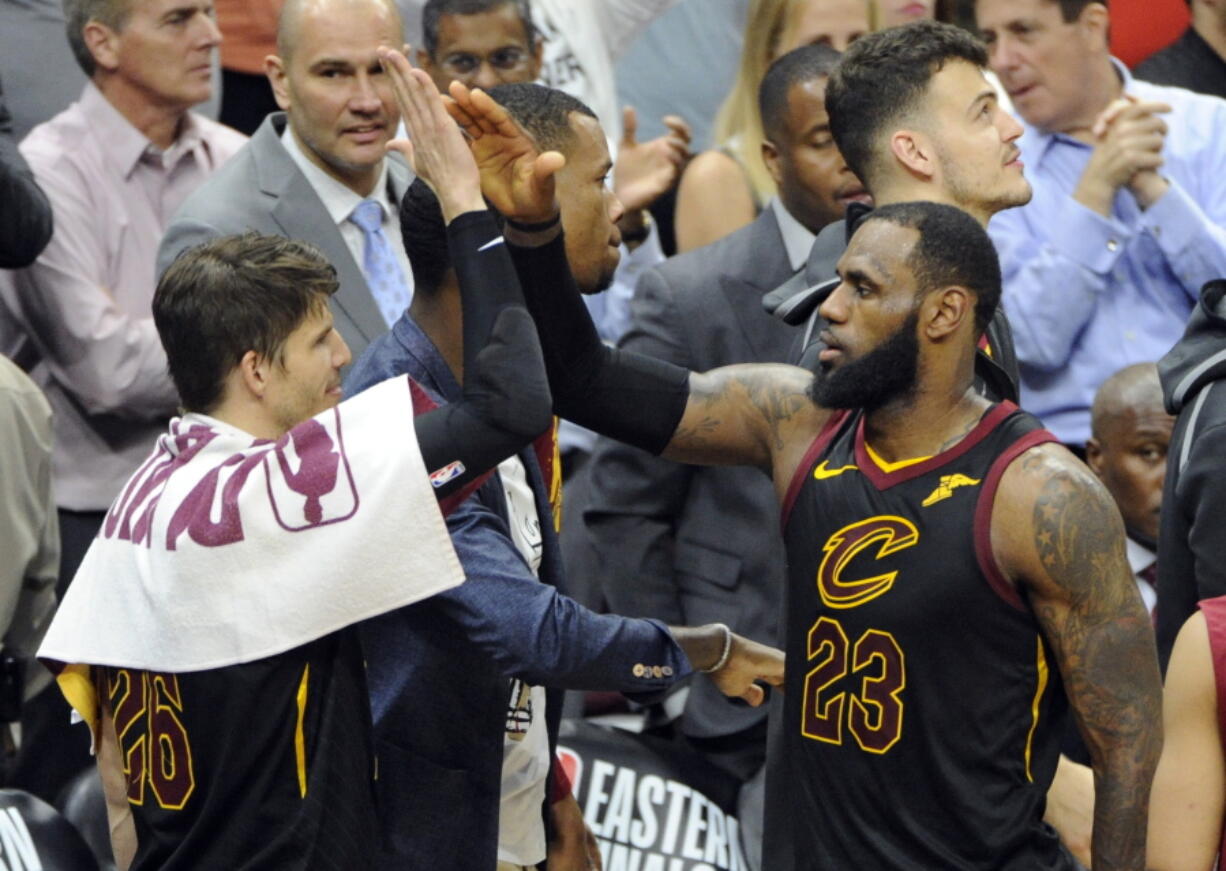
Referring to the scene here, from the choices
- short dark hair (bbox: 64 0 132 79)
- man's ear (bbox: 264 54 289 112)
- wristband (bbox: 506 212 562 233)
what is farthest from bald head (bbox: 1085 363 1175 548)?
short dark hair (bbox: 64 0 132 79)

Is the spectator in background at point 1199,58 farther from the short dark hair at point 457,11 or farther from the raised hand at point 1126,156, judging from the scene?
the short dark hair at point 457,11

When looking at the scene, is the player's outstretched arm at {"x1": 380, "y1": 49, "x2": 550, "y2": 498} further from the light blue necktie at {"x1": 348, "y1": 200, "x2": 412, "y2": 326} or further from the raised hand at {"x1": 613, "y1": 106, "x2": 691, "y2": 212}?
the raised hand at {"x1": 613, "y1": 106, "x2": 691, "y2": 212}

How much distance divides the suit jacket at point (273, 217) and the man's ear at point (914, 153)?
1.32 metres

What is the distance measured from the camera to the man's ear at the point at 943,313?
3266 mm

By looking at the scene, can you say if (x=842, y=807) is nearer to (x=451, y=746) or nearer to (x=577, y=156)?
(x=451, y=746)

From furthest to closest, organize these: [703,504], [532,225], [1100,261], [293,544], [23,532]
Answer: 1. [1100,261]
2. [703,504]
3. [23,532]
4. [532,225]
5. [293,544]

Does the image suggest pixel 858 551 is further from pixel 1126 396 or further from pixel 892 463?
pixel 1126 396

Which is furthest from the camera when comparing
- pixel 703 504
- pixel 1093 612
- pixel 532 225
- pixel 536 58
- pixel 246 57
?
pixel 246 57

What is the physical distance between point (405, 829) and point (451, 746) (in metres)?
0.15

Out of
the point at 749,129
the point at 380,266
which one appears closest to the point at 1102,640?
the point at 380,266

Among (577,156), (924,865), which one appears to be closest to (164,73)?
(577,156)

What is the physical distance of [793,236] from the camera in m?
5.08

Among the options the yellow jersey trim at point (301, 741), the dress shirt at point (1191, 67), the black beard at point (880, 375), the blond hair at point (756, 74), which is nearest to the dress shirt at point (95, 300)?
the blond hair at point (756, 74)

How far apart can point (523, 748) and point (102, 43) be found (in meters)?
2.55
